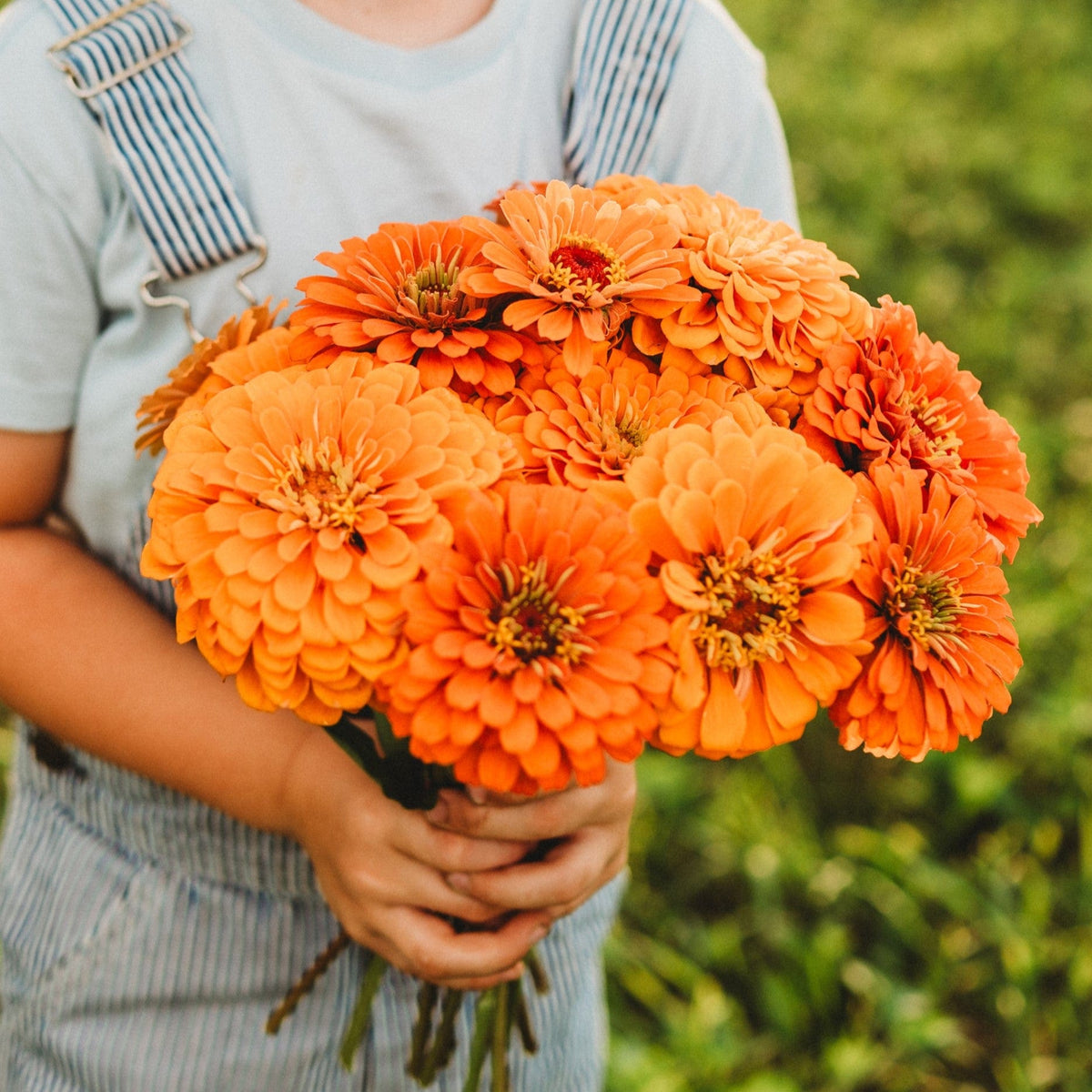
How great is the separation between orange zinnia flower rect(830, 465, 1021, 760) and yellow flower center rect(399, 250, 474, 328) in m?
0.22

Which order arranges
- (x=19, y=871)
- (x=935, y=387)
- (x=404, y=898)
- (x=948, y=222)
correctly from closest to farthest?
(x=935, y=387)
(x=404, y=898)
(x=19, y=871)
(x=948, y=222)

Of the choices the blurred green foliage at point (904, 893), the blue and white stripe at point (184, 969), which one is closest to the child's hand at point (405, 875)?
the blue and white stripe at point (184, 969)

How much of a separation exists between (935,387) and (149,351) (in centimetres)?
55

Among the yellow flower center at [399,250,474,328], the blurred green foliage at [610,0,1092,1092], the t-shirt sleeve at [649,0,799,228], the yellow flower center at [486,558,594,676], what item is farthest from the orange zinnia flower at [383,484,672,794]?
the blurred green foliage at [610,0,1092,1092]

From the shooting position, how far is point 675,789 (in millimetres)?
1695

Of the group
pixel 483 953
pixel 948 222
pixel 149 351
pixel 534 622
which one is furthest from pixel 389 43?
pixel 948 222

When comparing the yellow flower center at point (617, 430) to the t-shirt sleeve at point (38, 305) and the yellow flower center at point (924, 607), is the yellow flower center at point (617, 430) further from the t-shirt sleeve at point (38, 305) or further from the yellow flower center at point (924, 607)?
the t-shirt sleeve at point (38, 305)

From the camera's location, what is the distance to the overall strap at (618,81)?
0.79 metres

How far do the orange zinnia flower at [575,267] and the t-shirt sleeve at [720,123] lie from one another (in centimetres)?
31

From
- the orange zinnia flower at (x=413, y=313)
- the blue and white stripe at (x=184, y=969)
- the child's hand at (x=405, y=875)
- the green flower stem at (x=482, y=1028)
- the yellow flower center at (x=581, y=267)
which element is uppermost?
the yellow flower center at (x=581, y=267)

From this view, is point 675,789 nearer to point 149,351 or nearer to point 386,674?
point 149,351

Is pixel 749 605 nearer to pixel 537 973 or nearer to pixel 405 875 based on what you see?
pixel 405 875

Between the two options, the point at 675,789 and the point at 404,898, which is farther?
the point at 675,789

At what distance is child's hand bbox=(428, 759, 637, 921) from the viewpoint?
646 mm
